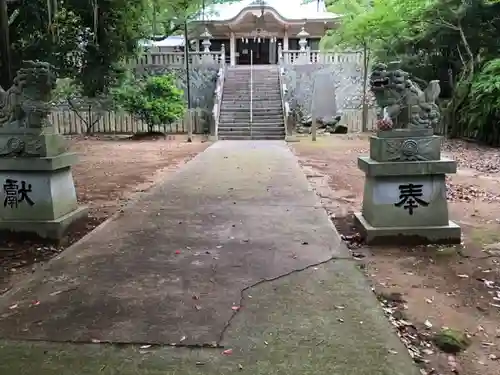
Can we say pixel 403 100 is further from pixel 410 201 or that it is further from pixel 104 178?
pixel 104 178

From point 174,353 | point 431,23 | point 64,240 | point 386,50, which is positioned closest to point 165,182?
point 64,240

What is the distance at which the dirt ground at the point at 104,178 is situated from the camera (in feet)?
14.3

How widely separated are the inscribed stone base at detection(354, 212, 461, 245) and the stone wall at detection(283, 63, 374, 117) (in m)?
16.4

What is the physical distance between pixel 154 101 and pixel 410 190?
13.9 m

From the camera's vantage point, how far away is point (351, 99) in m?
20.9

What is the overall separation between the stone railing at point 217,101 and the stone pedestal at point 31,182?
40.0 ft

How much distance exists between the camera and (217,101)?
19219 mm

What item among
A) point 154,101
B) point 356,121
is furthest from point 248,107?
point 356,121

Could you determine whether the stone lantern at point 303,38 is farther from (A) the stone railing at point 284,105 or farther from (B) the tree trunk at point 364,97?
(B) the tree trunk at point 364,97

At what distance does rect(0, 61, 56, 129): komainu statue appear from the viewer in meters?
4.68

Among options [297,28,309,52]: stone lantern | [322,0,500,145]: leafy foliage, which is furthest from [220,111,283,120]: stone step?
[297,28,309,52]: stone lantern

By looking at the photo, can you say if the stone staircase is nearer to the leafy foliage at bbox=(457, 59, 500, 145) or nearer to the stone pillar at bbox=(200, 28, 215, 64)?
the stone pillar at bbox=(200, 28, 215, 64)

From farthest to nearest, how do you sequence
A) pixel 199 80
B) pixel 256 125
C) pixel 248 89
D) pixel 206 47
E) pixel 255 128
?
pixel 206 47 → pixel 199 80 → pixel 248 89 → pixel 256 125 → pixel 255 128

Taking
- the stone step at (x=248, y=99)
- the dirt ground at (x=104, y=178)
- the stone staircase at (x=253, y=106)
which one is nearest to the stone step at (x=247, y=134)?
the stone staircase at (x=253, y=106)
